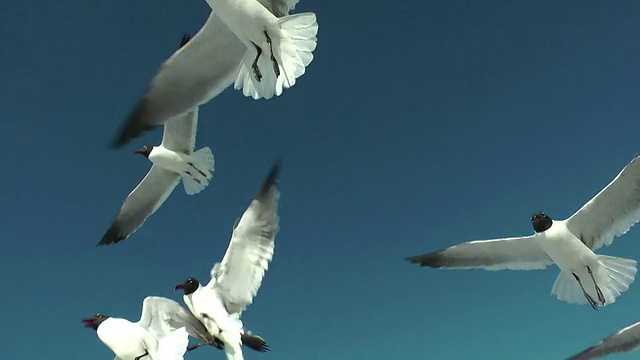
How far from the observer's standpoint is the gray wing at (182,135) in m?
9.64

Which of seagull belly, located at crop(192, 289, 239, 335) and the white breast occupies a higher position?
seagull belly, located at crop(192, 289, 239, 335)

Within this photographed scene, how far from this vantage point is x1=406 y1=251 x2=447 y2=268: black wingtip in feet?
29.0

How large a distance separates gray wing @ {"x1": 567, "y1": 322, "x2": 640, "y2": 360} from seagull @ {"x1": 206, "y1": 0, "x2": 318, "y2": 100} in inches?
215

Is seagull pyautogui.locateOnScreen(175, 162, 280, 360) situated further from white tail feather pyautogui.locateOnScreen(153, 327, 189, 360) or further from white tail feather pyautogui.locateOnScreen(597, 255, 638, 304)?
white tail feather pyautogui.locateOnScreen(597, 255, 638, 304)

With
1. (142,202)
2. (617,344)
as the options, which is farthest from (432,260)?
(142,202)

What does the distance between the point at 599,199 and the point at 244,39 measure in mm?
4797

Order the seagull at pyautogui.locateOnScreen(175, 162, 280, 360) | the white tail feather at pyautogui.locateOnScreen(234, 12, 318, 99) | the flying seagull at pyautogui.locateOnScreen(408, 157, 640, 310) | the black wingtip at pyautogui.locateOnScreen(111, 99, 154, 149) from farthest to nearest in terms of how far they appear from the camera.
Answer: the flying seagull at pyautogui.locateOnScreen(408, 157, 640, 310) < the seagull at pyautogui.locateOnScreen(175, 162, 280, 360) < the black wingtip at pyautogui.locateOnScreen(111, 99, 154, 149) < the white tail feather at pyautogui.locateOnScreen(234, 12, 318, 99)

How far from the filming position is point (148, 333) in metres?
6.62

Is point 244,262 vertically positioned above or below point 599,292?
above

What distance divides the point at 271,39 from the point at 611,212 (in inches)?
195

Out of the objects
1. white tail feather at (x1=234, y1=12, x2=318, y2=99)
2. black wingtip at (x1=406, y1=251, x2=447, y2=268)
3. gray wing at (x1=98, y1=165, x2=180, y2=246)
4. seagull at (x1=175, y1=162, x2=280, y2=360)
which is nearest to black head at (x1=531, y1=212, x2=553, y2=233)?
black wingtip at (x1=406, y1=251, x2=447, y2=268)

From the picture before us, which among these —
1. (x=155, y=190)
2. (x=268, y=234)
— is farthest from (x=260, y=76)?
(x=155, y=190)

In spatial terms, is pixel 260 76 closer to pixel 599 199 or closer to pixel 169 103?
pixel 169 103

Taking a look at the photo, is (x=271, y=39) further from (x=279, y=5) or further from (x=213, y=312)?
(x=213, y=312)
